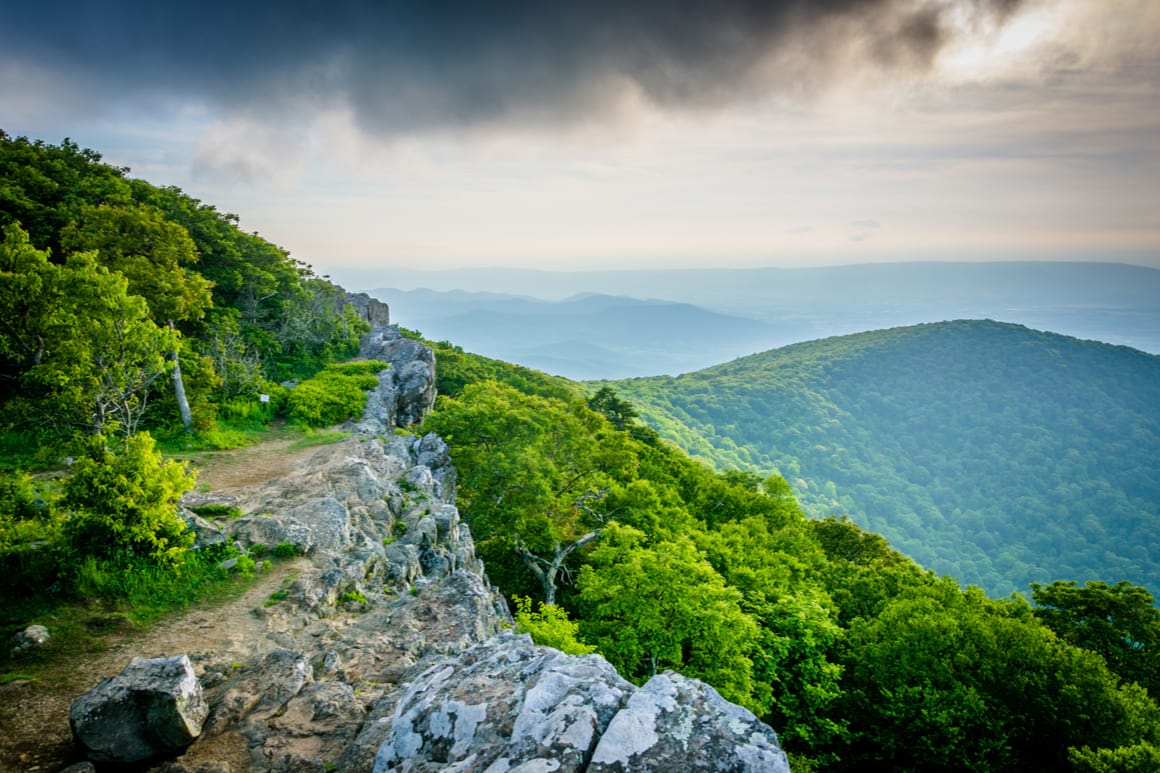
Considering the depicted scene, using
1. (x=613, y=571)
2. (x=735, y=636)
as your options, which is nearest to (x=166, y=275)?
(x=613, y=571)

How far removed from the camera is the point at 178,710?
7023 millimetres

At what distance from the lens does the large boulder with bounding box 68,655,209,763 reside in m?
6.75

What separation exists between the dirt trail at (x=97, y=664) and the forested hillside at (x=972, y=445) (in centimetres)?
11271

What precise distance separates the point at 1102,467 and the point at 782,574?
587ft

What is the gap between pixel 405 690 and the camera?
8.62m

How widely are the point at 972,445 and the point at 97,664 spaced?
200 m

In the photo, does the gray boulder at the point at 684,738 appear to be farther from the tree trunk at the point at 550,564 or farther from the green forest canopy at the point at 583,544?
the tree trunk at the point at 550,564

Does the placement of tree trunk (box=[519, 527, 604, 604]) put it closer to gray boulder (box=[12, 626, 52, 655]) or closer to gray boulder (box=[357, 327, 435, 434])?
gray boulder (box=[357, 327, 435, 434])

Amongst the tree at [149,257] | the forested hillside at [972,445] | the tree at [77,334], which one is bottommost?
the forested hillside at [972,445]

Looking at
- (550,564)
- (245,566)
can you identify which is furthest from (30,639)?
(550,564)

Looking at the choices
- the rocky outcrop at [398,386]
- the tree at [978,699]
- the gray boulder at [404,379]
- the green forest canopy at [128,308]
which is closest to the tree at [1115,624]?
the tree at [978,699]

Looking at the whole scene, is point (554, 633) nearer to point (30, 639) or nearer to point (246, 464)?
point (30, 639)

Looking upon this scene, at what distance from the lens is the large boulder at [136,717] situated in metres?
6.75

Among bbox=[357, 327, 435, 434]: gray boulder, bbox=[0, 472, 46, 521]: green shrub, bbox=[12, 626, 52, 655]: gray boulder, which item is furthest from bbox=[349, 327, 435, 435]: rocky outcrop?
bbox=[12, 626, 52, 655]: gray boulder
